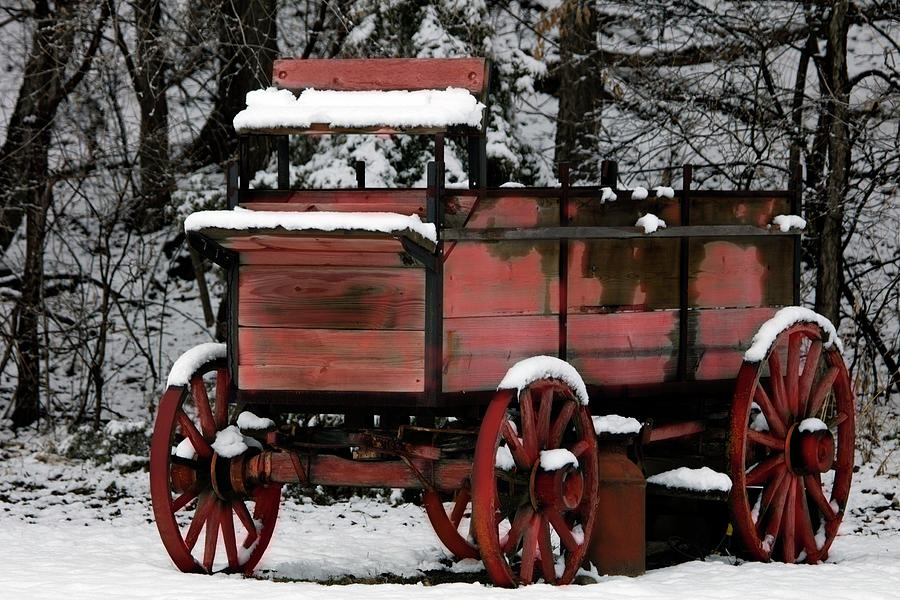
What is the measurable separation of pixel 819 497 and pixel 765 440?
0.53 m

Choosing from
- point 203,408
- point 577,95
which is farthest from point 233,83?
point 203,408

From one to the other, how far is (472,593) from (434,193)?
5.36ft

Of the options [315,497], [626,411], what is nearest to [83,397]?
[315,497]

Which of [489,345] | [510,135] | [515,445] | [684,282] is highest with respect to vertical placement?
[510,135]

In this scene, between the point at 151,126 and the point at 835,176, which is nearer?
the point at 835,176

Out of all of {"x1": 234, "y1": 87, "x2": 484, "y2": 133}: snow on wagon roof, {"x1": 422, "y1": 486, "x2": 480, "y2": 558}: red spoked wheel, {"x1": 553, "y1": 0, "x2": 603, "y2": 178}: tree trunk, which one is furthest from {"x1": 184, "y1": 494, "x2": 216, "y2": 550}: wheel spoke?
{"x1": 553, "y1": 0, "x2": 603, "y2": 178}: tree trunk

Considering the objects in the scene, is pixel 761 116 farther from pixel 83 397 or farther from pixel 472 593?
A: pixel 83 397

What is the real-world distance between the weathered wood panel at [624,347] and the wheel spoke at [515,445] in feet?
2.03

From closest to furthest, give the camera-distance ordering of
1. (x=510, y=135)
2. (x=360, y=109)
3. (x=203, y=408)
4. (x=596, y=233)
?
(x=360, y=109) → (x=596, y=233) → (x=203, y=408) → (x=510, y=135)

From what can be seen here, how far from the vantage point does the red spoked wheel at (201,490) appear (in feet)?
18.1

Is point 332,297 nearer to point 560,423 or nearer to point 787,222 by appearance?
point 560,423

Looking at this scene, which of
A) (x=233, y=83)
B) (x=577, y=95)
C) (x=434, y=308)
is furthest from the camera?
(x=233, y=83)

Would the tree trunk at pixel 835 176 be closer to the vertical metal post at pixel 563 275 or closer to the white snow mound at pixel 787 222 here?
the white snow mound at pixel 787 222

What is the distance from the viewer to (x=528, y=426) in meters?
5.15
